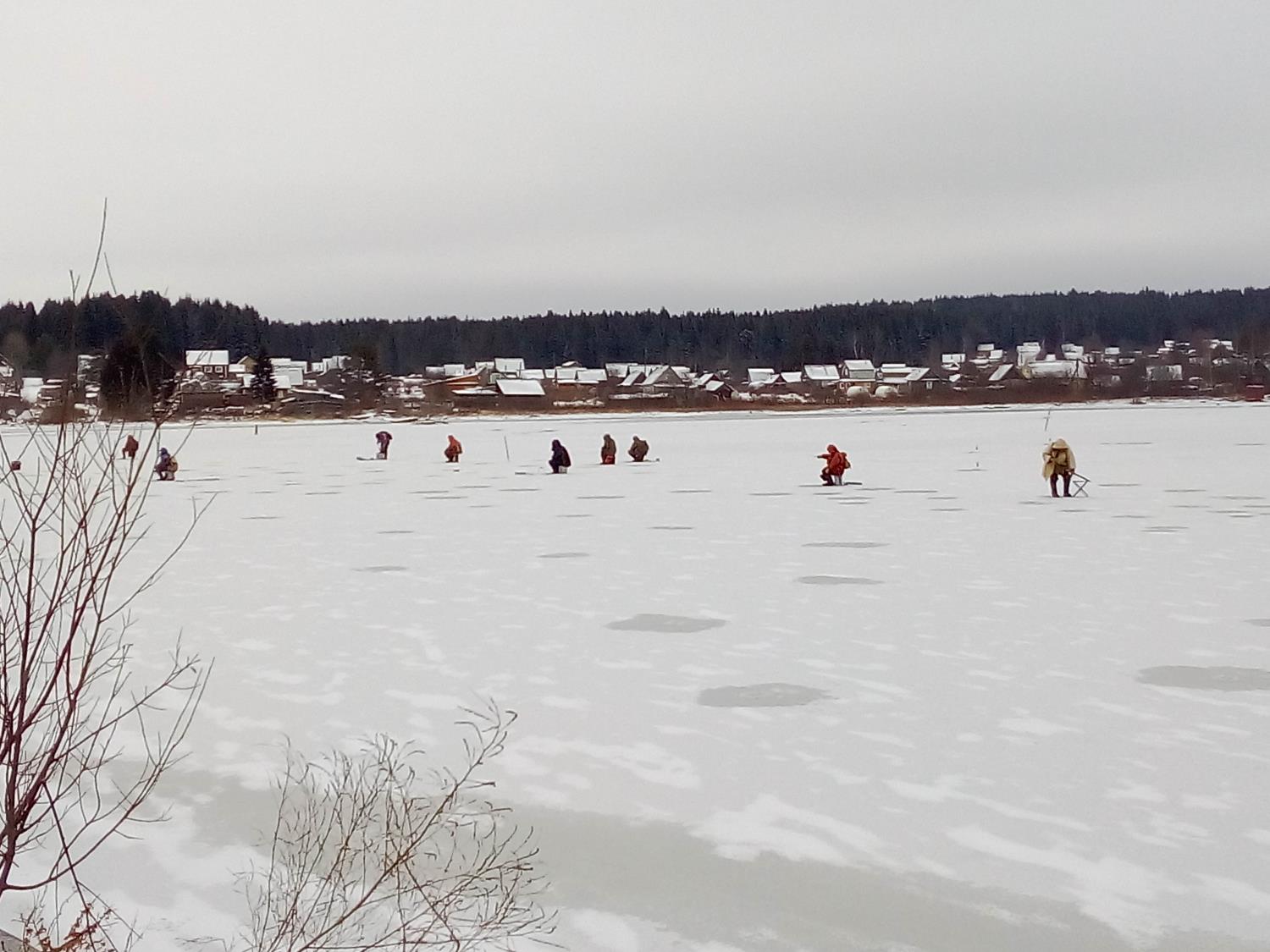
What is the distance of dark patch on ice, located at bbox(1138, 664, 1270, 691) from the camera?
19.6 ft

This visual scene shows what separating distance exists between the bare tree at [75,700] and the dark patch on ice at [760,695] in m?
2.49

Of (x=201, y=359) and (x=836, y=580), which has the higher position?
(x=201, y=359)

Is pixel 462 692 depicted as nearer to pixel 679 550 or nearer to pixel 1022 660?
pixel 1022 660

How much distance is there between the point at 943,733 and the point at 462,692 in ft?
8.06

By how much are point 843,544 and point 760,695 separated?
6.27 meters

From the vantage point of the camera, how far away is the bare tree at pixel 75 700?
2.56m

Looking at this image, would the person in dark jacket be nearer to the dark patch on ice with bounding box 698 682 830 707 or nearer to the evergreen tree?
the dark patch on ice with bounding box 698 682 830 707

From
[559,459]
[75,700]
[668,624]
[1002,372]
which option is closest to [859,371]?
[1002,372]

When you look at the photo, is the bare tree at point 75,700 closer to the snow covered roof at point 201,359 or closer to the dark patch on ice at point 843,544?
the snow covered roof at point 201,359

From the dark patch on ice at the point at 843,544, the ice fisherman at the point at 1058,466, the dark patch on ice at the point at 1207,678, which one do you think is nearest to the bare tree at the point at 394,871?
the dark patch on ice at the point at 1207,678

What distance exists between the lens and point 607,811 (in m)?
4.48

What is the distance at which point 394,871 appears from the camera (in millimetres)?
3453

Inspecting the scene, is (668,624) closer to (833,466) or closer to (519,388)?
(833,466)

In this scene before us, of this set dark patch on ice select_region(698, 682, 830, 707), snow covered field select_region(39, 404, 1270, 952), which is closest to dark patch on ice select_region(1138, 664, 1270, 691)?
snow covered field select_region(39, 404, 1270, 952)
